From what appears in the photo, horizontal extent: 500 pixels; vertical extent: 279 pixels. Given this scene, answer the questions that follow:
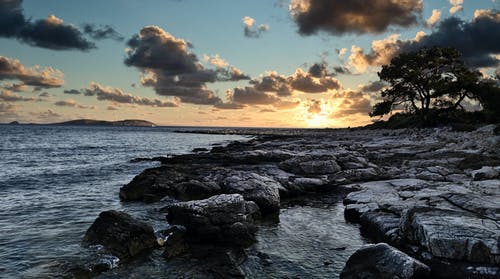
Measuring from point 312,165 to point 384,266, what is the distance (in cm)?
1731

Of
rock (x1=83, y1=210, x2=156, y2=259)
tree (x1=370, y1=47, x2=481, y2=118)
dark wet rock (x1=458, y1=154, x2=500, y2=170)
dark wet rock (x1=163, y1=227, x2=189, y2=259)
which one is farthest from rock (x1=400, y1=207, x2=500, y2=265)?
tree (x1=370, y1=47, x2=481, y2=118)

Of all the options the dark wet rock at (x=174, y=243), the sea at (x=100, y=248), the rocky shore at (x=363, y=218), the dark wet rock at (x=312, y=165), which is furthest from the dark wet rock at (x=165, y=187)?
the dark wet rock at (x=312, y=165)

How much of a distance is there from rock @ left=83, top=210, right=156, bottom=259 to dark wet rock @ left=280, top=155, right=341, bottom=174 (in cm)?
1527

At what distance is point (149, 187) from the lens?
2153 centimetres

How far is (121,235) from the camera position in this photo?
12086 mm

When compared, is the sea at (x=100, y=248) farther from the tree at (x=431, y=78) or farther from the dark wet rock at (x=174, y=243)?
the tree at (x=431, y=78)

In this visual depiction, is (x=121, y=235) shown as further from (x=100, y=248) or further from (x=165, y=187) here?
(x=165, y=187)

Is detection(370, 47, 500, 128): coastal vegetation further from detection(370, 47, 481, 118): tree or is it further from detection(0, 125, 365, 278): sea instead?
detection(0, 125, 365, 278): sea

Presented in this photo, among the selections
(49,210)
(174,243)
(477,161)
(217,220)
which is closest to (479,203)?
(217,220)

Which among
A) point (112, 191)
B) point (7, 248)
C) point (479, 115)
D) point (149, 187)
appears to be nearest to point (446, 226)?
point (7, 248)

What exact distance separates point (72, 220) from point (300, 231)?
34.3ft

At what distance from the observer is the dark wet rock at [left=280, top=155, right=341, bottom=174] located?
26.0 meters

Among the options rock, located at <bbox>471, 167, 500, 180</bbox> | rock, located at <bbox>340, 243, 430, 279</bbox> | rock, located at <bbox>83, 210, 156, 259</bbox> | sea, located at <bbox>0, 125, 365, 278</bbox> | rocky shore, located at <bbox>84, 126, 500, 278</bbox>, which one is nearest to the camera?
rock, located at <bbox>340, 243, 430, 279</bbox>

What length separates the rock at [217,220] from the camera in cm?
1316
